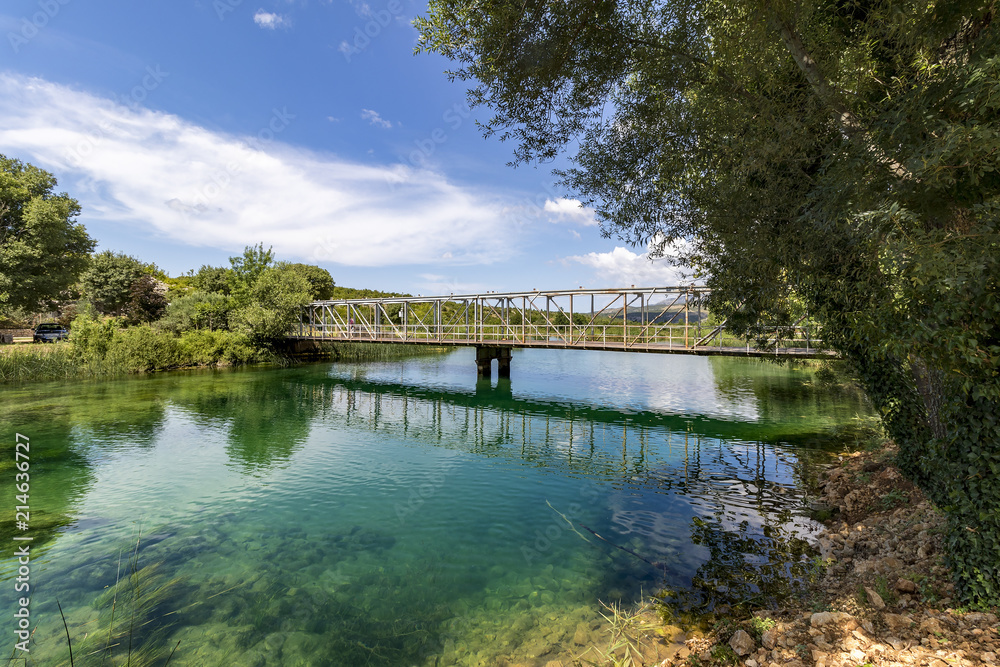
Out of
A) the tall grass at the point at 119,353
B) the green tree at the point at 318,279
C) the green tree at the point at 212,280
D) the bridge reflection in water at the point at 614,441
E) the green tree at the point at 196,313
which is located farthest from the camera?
the green tree at the point at 318,279

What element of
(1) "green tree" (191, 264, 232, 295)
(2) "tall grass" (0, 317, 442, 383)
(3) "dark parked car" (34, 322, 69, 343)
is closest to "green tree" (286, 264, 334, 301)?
(1) "green tree" (191, 264, 232, 295)

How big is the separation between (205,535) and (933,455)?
12.5 m

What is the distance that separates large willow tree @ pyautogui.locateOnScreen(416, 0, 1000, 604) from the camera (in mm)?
4145

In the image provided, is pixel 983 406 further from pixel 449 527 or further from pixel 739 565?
Answer: pixel 449 527

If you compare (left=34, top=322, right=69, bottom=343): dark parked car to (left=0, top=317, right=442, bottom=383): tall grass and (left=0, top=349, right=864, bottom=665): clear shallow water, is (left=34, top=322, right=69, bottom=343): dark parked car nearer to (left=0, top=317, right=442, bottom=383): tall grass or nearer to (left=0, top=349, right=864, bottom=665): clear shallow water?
(left=0, top=317, right=442, bottom=383): tall grass

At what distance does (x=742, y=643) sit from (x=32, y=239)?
41.4 meters

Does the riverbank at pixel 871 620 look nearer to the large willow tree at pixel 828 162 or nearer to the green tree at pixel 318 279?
the large willow tree at pixel 828 162

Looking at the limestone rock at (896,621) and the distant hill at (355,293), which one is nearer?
the limestone rock at (896,621)

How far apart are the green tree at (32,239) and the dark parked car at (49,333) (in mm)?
7192

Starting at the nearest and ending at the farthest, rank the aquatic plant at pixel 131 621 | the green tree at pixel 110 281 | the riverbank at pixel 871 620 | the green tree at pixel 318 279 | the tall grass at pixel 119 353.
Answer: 1. the riverbank at pixel 871 620
2. the aquatic plant at pixel 131 621
3. the tall grass at pixel 119 353
4. the green tree at pixel 110 281
5. the green tree at pixel 318 279

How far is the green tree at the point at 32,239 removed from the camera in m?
26.4

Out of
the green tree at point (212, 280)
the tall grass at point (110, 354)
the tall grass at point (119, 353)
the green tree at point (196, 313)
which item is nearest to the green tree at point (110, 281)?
the green tree at point (212, 280)

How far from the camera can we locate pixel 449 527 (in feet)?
29.9

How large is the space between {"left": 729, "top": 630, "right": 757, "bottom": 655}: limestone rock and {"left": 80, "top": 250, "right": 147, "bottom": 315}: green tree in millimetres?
62261
